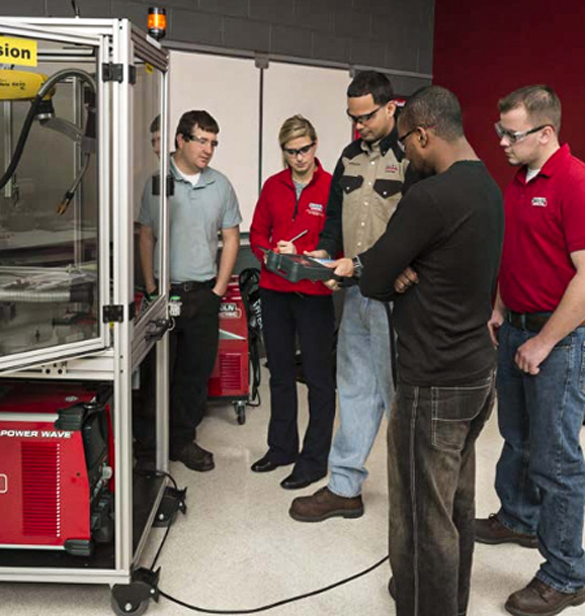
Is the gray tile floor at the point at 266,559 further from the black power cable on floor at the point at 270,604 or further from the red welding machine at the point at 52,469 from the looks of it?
the red welding machine at the point at 52,469

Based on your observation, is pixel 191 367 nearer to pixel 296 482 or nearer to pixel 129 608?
pixel 296 482

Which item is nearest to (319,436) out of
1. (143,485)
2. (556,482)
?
(143,485)

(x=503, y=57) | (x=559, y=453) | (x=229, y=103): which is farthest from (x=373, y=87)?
(x=503, y=57)

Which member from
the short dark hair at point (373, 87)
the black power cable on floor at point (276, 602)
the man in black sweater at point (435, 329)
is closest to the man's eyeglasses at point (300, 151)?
the short dark hair at point (373, 87)

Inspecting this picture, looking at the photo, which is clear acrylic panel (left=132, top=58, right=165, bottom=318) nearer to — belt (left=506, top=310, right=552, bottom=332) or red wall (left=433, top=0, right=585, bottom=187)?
belt (left=506, top=310, right=552, bottom=332)

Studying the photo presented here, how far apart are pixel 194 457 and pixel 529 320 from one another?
1.74 meters

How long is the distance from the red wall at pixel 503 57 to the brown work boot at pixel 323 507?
9.88 ft

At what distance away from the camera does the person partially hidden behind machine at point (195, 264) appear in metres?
3.34

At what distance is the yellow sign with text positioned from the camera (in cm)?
192

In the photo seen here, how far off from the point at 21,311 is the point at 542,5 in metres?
4.34

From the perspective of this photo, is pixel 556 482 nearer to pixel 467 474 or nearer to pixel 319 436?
pixel 467 474

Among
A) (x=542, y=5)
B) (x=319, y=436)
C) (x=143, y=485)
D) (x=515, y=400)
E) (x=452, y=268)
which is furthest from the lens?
(x=542, y=5)

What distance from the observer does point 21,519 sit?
235 centimetres

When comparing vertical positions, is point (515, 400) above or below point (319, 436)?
above
